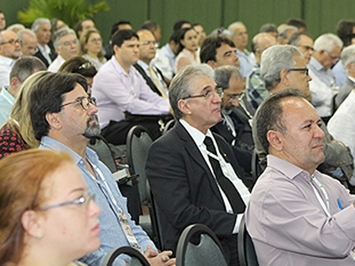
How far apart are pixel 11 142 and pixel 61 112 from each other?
442mm

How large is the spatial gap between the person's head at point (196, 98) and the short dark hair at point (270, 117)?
65 cm

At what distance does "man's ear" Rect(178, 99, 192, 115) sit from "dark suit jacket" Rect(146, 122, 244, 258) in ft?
0.61

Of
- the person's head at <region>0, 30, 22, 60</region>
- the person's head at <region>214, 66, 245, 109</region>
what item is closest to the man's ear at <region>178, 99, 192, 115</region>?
the person's head at <region>214, 66, 245, 109</region>

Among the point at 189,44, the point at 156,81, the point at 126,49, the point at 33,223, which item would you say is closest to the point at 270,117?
the point at 33,223

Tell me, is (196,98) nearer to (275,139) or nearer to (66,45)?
(275,139)

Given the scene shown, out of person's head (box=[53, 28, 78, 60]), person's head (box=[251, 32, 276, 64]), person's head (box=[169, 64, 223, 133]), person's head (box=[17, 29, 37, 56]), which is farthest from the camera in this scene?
person's head (box=[17, 29, 37, 56])

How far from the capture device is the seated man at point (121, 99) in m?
5.27

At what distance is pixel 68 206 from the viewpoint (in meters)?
1.34

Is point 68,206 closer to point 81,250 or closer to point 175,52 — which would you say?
point 81,250

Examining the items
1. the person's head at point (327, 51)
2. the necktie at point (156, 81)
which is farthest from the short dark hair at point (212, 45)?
the person's head at point (327, 51)

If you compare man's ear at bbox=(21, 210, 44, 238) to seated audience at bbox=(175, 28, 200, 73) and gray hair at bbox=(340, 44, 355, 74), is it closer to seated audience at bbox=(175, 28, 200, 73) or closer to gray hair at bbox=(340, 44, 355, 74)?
gray hair at bbox=(340, 44, 355, 74)

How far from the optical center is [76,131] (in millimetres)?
2508

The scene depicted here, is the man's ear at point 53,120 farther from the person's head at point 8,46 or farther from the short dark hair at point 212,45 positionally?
the person's head at point 8,46

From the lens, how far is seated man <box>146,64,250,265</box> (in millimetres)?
2779
